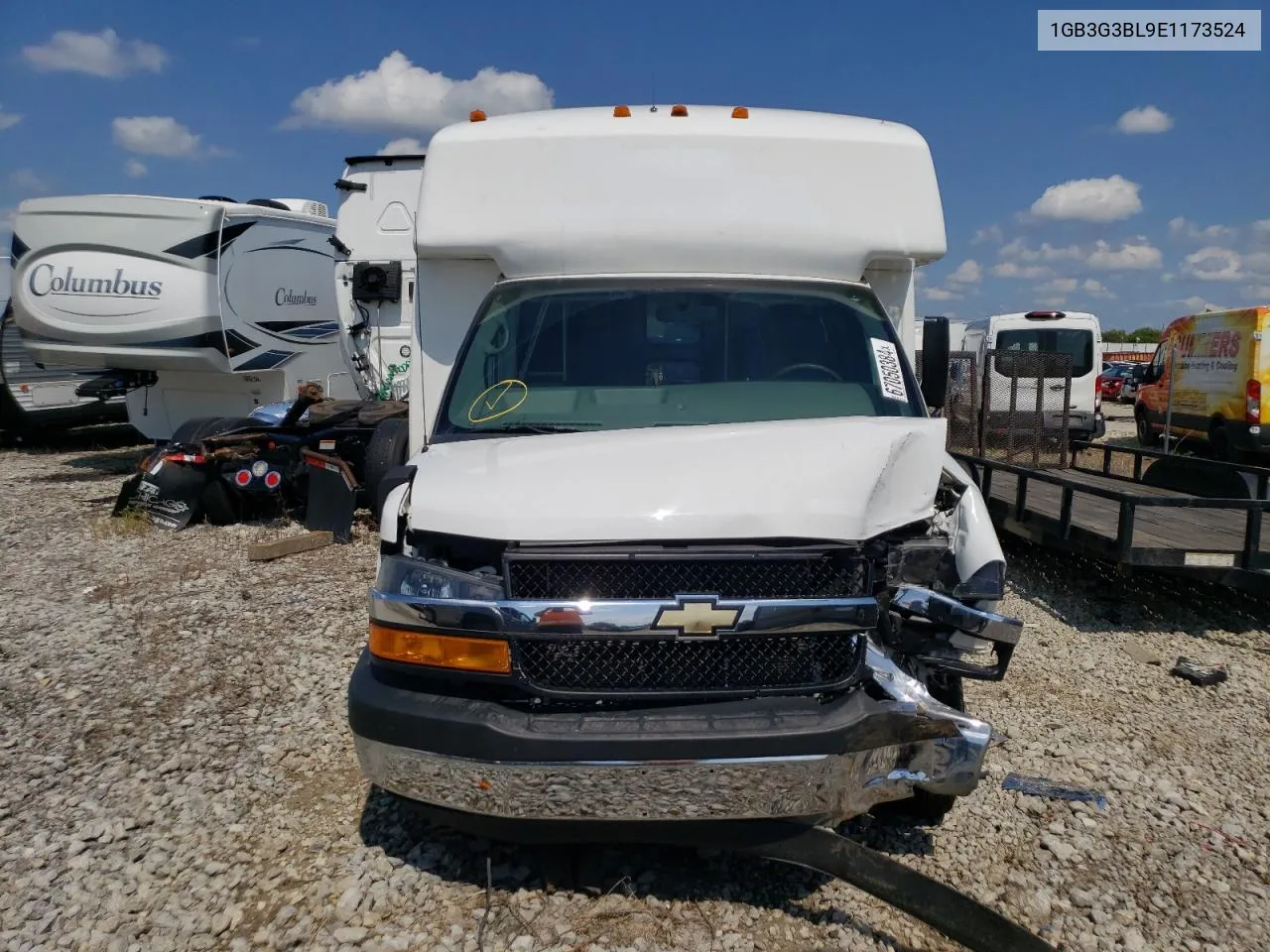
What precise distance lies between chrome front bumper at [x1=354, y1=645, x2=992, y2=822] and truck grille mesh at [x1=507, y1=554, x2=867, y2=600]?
491 millimetres

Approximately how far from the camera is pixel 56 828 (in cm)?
368

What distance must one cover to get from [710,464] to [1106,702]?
3264mm

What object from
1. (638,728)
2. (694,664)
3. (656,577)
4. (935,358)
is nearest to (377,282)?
(935,358)

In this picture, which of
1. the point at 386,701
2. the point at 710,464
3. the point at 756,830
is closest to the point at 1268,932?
the point at 756,830

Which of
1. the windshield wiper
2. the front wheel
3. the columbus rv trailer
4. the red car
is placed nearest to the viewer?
the windshield wiper

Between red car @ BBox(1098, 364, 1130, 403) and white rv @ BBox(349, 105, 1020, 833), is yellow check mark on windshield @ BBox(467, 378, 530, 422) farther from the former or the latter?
red car @ BBox(1098, 364, 1130, 403)

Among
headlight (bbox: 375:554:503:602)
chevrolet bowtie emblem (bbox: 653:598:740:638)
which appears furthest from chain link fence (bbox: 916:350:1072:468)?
headlight (bbox: 375:554:503:602)

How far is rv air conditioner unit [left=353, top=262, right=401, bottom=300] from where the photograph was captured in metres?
8.84

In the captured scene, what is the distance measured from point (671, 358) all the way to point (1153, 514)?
5306mm

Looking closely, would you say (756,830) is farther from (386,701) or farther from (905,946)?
(386,701)

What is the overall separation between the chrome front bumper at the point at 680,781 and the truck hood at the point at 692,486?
2.15 ft

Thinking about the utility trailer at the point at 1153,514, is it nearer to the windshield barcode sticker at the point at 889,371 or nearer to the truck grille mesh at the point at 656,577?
the windshield barcode sticker at the point at 889,371

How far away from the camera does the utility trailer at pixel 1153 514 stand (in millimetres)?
5660

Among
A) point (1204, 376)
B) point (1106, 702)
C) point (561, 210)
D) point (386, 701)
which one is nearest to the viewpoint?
point (386, 701)
